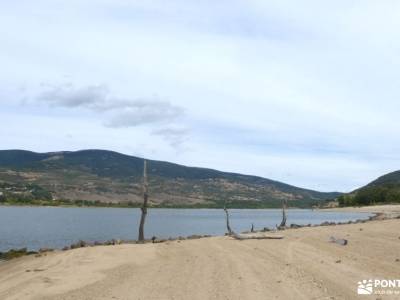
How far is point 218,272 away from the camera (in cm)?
1625

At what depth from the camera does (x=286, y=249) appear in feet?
69.7

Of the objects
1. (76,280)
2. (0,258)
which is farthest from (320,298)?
(0,258)

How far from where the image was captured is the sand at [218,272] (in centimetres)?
1373

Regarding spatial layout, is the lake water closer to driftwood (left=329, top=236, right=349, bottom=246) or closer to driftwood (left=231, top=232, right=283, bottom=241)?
driftwood (left=231, top=232, right=283, bottom=241)

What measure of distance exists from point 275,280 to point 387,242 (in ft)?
28.8

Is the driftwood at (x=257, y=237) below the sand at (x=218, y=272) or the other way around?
the other way around

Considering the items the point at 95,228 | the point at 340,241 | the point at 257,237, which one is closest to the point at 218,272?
the point at 340,241

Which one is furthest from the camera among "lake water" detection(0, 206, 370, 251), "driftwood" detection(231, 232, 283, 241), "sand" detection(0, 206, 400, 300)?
"lake water" detection(0, 206, 370, 251)

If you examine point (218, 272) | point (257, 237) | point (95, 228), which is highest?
point (257, 237)

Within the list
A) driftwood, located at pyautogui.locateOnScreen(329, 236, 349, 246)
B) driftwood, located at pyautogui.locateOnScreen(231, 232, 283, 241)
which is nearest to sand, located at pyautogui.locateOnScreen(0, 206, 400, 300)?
driftwood, located at pyautogui.locateOnScreen(329, 236, 349, 246)

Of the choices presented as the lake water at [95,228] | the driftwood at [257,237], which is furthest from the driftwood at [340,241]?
the lake water at [95,228]

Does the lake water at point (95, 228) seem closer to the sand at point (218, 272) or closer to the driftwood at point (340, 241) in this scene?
the sand at point (218, 272)

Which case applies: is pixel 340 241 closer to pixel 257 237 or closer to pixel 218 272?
pixel 257 237

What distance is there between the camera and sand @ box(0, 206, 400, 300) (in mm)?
13727
